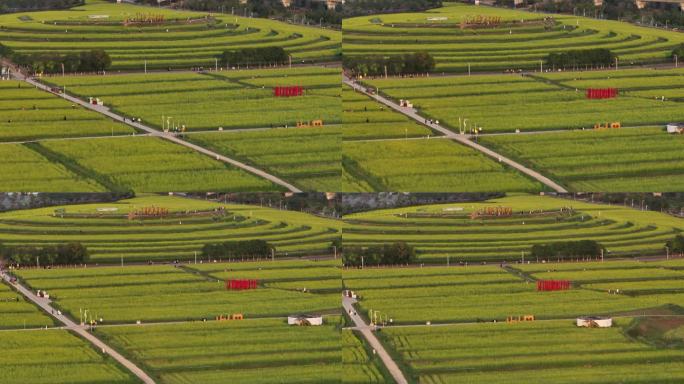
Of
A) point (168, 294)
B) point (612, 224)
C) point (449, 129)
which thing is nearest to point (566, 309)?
point (612, 224)

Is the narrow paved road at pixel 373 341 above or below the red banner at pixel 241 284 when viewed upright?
below

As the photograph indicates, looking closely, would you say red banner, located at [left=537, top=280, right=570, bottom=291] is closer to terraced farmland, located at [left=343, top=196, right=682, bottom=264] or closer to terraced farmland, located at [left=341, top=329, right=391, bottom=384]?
terraced farmland, located at [left=343, top=196, right=682, bottom=264]

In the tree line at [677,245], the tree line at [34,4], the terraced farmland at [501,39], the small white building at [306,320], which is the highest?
the tree line at [34,4]

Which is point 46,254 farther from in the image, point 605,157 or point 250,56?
point 605,157

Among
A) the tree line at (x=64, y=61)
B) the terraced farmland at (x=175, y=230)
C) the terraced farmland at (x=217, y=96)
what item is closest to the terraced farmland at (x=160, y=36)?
the tree line at (x=64, y=61)

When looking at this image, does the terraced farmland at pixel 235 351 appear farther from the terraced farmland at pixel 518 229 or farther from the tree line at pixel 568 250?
the tree line at pixel 568 250

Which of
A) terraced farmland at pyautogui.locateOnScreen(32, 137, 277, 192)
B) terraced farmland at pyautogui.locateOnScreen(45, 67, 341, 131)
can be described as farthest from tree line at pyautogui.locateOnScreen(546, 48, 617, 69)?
terraced farmland at pyautogui.locateOnScreen(32, 137, 277, 192)

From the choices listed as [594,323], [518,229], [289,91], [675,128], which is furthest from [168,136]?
[675,128]
